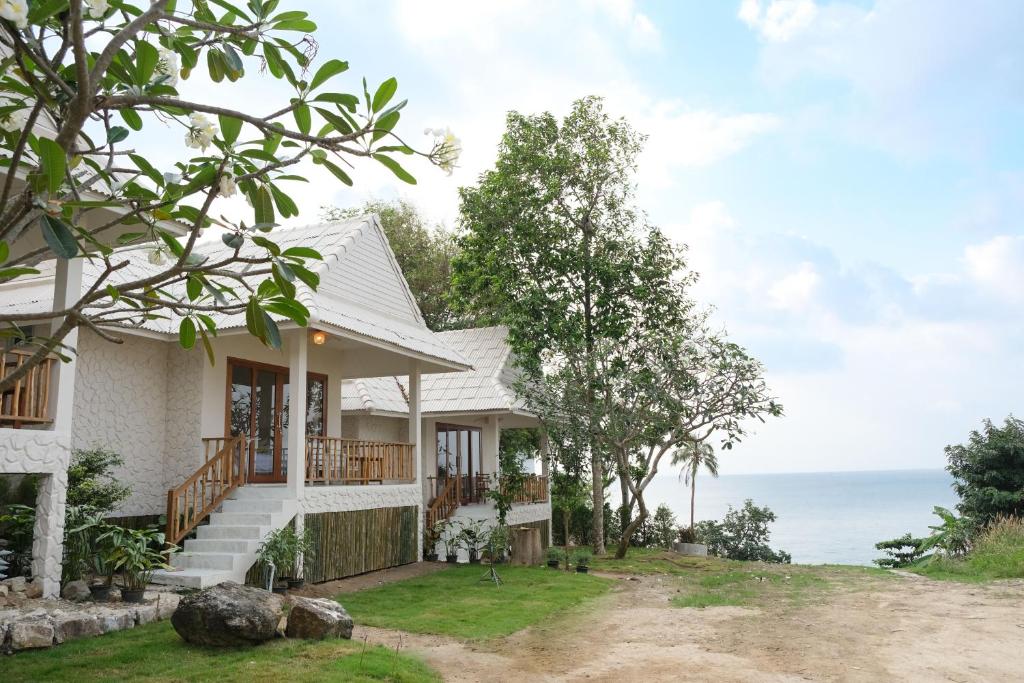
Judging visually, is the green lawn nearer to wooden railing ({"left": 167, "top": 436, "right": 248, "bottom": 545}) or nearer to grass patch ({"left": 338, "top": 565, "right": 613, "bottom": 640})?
grass patch ({"left": 338, "top": 565, "right": 613, "bottom": 640})

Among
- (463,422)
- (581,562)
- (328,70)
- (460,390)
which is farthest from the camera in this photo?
(463,422)

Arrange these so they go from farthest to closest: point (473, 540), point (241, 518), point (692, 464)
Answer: point (692, 464) < point (473, 540) < point (241, 518)

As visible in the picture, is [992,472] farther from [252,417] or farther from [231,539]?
[231,539]

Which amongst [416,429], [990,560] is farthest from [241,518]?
[990,560]

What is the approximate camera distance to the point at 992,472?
19.9 meters

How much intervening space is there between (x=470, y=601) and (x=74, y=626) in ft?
16.0

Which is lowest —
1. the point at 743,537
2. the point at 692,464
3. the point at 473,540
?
the point at 743,537

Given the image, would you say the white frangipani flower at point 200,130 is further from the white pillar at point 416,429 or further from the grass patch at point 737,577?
the white pillar at point 416,429

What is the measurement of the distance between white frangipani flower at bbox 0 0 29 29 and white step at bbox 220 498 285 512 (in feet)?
29.9

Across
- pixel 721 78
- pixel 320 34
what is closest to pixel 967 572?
pixel 721 78

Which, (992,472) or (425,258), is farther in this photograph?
(425,258)

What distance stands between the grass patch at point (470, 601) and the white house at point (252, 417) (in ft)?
3.98

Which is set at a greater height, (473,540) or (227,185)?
(227,185)

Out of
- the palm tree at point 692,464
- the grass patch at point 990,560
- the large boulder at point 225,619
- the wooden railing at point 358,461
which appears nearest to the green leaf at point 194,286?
the large boulder at point 225,619
